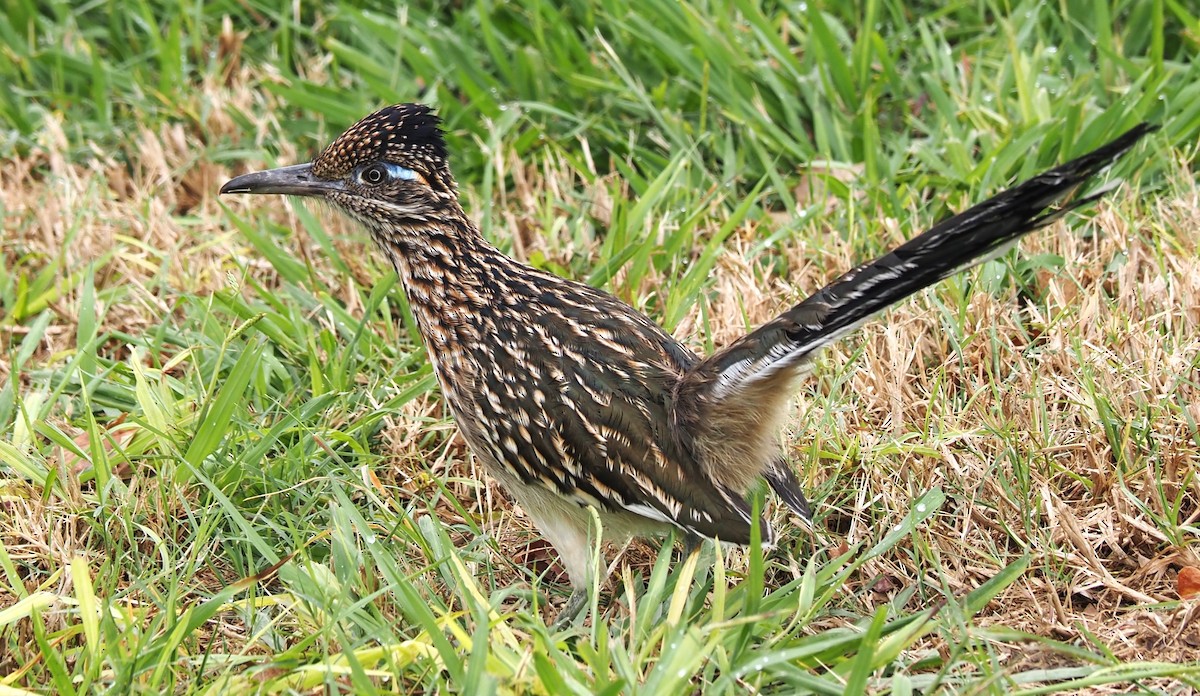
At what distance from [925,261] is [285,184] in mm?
2506

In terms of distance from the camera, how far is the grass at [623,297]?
13.0 feet

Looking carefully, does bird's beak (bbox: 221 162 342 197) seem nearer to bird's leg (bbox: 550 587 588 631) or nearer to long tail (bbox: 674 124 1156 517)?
long tail (bbox: 674 124 1156 517)

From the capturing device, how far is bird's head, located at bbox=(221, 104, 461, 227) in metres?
4.90

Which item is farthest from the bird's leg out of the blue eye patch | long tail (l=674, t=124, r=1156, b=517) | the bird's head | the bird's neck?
Result: the blue eye patch

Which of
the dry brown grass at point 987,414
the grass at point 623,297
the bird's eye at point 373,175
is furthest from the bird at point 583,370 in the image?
the dry brown grass at point 987,414

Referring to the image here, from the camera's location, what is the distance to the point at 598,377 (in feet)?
14.4

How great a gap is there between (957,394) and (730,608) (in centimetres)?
147

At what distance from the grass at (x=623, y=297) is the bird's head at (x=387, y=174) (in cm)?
34

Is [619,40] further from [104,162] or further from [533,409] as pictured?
[533,409]

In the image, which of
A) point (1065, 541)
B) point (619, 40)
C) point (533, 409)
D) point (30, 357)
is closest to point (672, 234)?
point (619, 40)

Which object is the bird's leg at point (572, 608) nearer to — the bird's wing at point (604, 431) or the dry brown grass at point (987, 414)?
the bird's wing at point (604, 431)

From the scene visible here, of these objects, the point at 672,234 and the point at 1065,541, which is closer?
the point at 1065,541

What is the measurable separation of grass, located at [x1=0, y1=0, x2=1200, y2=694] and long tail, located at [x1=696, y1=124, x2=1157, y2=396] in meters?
0.62

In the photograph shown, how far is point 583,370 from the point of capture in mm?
4410
